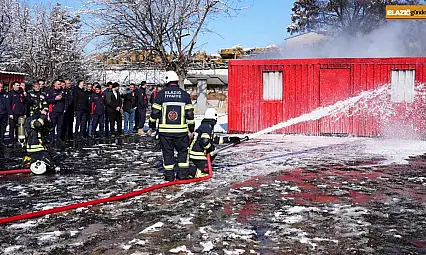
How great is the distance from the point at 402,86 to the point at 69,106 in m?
11.0

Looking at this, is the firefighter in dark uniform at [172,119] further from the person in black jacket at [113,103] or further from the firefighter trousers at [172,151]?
the person in black jacket at [113,103]

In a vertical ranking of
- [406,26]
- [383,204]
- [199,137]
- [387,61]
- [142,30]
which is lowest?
[383,204]

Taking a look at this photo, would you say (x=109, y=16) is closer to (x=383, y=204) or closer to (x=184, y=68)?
(x=184, y=68)

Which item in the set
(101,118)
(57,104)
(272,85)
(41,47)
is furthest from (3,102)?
(41,47)

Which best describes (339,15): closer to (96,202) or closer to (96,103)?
(96,103)

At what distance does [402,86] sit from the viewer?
1545 cm

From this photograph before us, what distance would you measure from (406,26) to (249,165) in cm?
2577

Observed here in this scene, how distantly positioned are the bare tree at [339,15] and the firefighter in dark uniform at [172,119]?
2888cm

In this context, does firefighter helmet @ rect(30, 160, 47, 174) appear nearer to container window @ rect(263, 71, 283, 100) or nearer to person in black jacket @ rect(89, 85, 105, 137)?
person in black jacket @ rect(89, 85, 105, 137)

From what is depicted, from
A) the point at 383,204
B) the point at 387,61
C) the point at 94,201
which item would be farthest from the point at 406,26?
the point at 94,201

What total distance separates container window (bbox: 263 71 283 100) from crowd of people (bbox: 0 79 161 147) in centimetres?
451

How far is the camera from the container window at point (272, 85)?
54.4ft

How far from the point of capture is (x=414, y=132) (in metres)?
15.3

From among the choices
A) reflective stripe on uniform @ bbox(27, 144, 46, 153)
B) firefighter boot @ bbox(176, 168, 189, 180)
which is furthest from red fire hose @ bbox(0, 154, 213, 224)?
reflective stripe on uniform @ bbox(27, 144, 46, 153)
